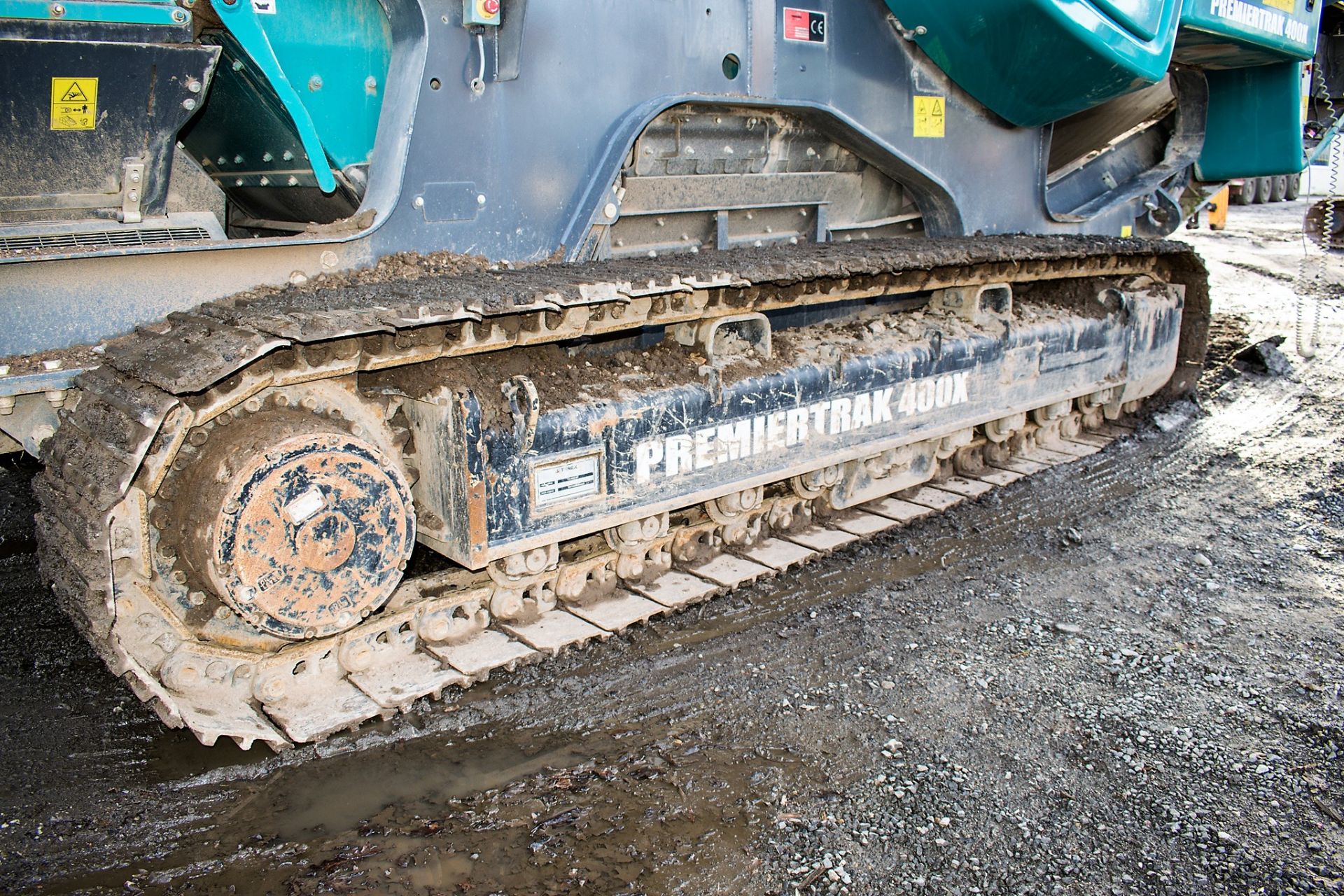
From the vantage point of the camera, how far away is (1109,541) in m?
4.65

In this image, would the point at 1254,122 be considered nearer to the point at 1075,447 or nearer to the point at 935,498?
the point at 1075,447

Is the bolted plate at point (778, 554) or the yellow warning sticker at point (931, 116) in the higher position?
the yellow warning sticker at point (931, 116)

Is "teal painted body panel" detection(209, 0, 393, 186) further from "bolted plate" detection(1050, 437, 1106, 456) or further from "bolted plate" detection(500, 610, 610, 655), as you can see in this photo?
"bolted plate" detection(1050, 437, 1106, 456)

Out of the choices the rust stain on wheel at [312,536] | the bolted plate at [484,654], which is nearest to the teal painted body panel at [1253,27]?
the bolted plate at [484,654]

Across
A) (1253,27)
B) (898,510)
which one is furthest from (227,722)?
(1253,27)

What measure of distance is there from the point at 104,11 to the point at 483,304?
1219 mm

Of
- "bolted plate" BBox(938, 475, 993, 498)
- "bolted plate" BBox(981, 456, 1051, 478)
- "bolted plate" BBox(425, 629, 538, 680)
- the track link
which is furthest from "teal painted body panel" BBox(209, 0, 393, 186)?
"bolted plate" BBox(981, 456, 1051, 478)

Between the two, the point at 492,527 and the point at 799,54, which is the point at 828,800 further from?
the point at 799,54

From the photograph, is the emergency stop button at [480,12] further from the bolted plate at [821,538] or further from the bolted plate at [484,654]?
the bolted plate at [821,538]

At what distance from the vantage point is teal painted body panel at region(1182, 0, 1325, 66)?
16.6ft

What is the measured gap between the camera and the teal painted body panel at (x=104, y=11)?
262 centimetres

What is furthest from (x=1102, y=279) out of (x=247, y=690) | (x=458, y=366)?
(x=247, y=690)

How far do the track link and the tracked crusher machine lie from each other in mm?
13

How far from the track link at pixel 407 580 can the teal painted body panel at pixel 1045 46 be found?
37.2 inches
